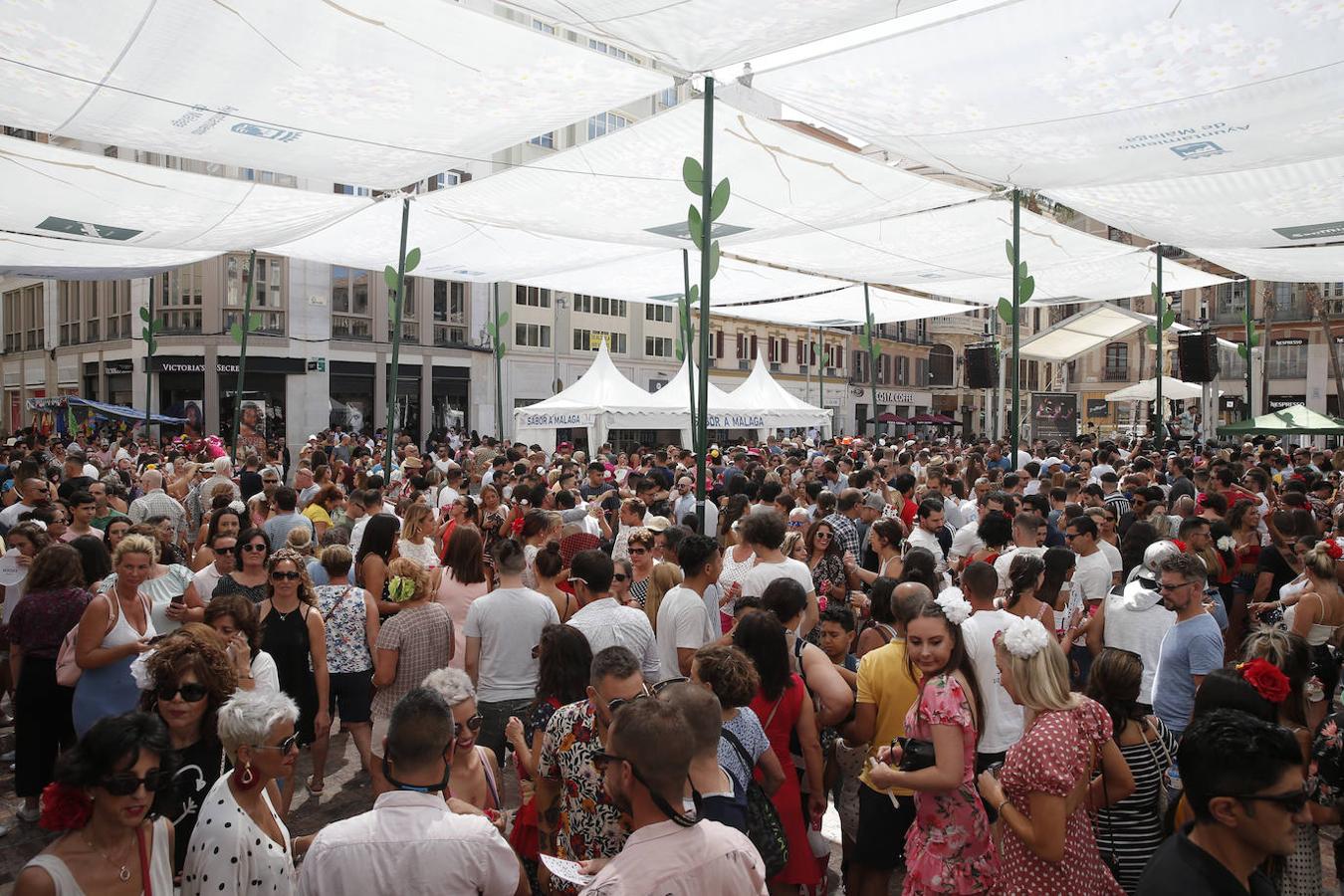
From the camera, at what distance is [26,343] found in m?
35.9

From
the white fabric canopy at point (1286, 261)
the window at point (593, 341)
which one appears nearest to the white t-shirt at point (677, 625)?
the white fabric canopy at point (1286, 261)

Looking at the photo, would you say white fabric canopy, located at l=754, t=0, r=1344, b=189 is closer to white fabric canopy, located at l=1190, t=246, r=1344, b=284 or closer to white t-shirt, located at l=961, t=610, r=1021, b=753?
white t-shirt, located at l=961, t=610, r=1021, b=753

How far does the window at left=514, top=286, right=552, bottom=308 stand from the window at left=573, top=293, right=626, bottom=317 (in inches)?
55.8

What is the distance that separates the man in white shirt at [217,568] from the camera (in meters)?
5.28

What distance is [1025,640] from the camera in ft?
9.29

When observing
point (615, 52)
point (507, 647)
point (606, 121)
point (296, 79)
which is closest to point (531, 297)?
point (606, 121)

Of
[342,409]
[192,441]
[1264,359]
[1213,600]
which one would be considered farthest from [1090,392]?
[1213,600]

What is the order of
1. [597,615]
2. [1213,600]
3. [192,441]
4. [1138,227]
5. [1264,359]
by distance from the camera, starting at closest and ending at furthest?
[597,615] → [1213,600] → [1138,227] → [192,441] → [1264,359]

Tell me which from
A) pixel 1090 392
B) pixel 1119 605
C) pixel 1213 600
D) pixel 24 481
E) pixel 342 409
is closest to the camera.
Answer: pixel 1119 605

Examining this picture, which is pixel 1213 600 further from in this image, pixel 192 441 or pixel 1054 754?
pixel 192 441

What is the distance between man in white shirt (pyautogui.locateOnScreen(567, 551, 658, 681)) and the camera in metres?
4.09

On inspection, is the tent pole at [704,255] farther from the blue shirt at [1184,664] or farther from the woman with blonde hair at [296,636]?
the blue shirt at [1184,664]

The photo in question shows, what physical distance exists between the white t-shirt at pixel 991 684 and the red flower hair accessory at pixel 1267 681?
92 centimetres

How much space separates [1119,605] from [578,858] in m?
3.36
